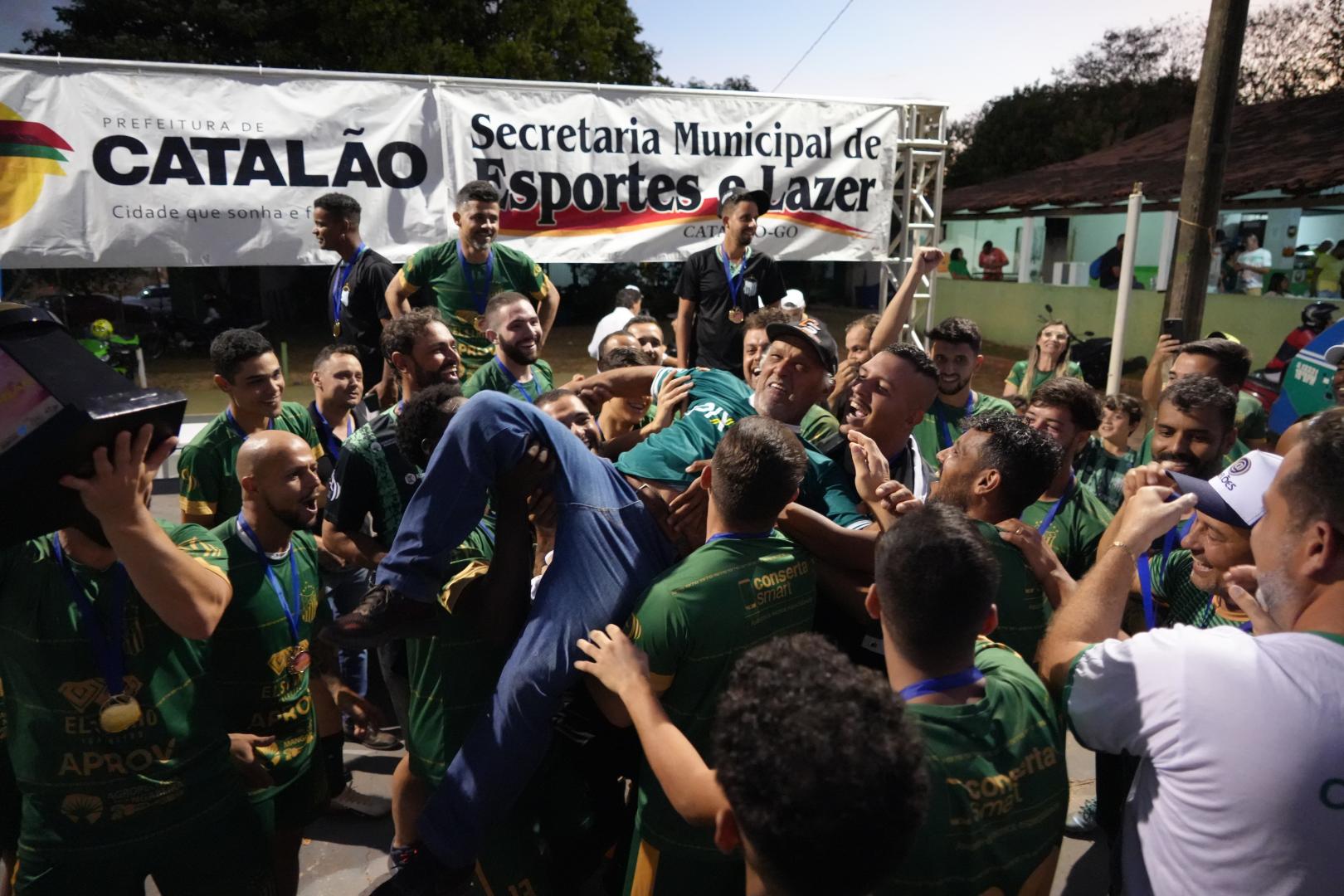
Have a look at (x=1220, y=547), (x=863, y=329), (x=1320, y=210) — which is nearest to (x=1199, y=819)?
(x=1220, y=547)

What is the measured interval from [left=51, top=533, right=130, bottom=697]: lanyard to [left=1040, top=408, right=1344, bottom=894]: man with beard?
2.32 metres

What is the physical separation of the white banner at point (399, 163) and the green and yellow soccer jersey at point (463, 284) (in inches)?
106

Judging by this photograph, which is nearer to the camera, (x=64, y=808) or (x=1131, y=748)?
(x=1131, y=748)

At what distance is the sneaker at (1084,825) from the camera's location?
12.4ft

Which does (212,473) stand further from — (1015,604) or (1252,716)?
(1252,716)

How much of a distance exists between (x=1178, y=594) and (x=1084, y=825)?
4.53ft

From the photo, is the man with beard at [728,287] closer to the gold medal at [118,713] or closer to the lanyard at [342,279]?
the lanyard at [342,279]

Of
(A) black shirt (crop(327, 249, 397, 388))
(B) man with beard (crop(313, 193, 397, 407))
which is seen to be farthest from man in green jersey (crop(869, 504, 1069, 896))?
(A) black shirt (crop(327, 249, 397, 388))

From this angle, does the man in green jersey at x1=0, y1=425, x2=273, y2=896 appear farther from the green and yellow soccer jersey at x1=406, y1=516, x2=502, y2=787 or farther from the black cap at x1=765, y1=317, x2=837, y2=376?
the black cap at x1=765, y1=317, x2=837, y2=376

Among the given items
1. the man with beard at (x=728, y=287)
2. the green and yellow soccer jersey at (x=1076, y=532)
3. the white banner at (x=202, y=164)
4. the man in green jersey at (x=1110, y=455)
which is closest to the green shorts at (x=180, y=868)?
the green and yellow soccer jersey at (x=1076, y=532)

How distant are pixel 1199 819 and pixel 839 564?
1192 mm

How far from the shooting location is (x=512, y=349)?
174 inches

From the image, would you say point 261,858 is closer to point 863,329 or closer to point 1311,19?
point 863,329

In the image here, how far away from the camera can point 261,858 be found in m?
2.52
